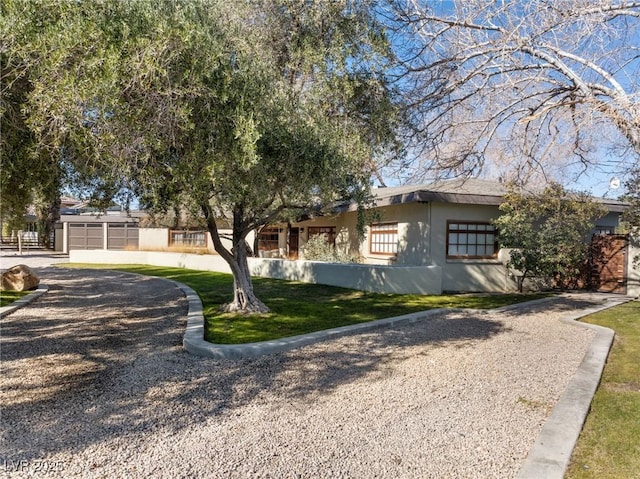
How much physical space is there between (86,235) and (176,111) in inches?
1277

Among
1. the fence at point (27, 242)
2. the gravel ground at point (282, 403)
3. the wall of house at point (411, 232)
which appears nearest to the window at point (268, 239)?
the wall of house at point (411, 232)

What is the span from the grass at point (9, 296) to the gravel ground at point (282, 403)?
11.2 feet

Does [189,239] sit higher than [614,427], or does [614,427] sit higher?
[189,239]

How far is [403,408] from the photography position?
4.74 meters

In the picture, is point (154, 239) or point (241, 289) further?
point (154, 239)

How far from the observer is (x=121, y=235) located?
1281 inches

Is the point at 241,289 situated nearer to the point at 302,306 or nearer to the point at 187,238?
the point at 302,306

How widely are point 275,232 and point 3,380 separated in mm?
19588

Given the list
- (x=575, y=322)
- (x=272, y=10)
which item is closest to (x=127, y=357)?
(x=272, y=10)

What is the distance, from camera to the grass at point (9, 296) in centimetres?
1109

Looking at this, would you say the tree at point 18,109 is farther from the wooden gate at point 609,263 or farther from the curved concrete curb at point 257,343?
the wooden gate at point 609,263

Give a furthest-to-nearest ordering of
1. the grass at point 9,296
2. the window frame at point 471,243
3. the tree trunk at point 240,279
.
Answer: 1. the window frame at point 471,243
2. the grass at point 9,296
3. the tree trunk at point 240,279

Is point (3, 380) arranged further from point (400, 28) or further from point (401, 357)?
point (400, 28)

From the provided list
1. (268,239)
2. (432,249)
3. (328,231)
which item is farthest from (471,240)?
(268,239)
